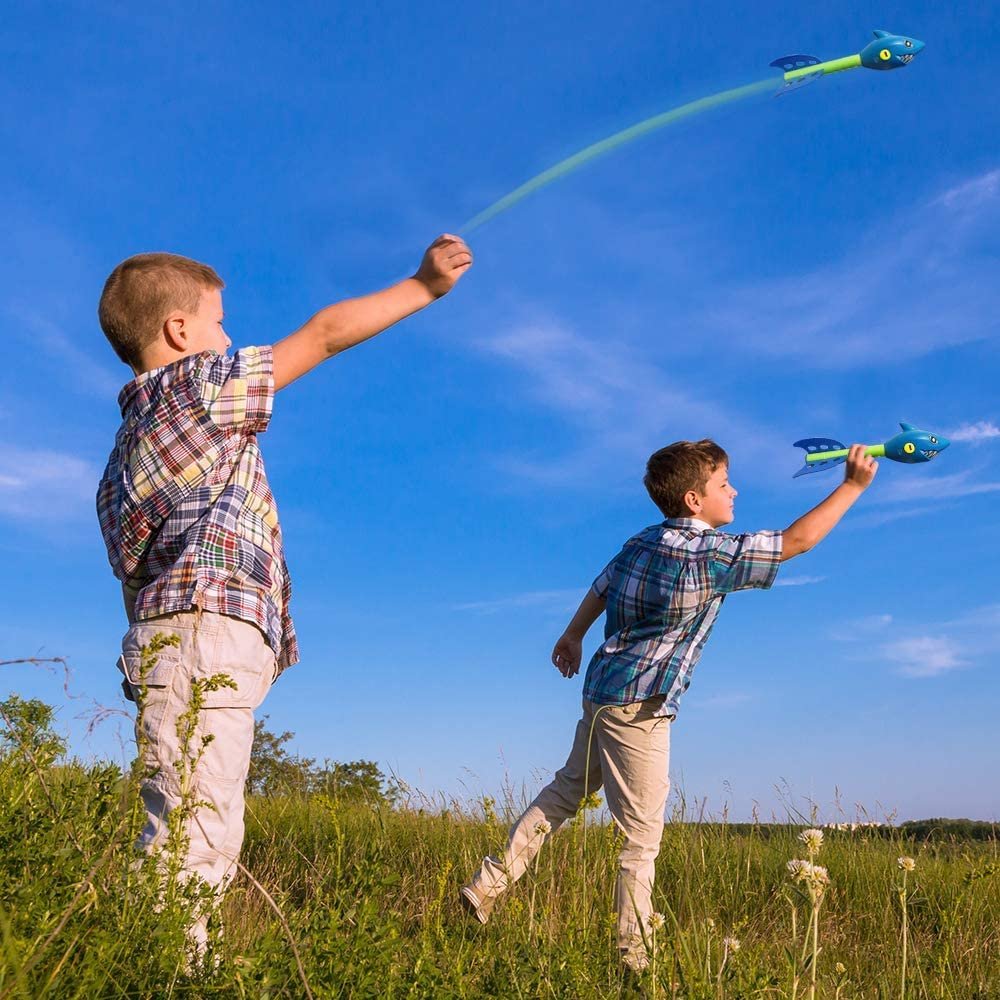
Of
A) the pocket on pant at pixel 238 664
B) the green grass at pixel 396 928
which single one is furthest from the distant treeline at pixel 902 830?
the pocket on pant at pixel 238 664

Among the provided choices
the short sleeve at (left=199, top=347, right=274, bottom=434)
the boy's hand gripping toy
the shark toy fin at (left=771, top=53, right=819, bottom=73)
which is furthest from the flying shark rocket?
the short sleeve at (left=199, top=347, right=274, bottom=434)

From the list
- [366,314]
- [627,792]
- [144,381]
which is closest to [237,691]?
[144,381]

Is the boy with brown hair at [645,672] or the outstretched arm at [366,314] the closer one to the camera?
the outstretched arm at [366,314]

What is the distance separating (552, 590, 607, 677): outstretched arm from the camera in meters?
5.59

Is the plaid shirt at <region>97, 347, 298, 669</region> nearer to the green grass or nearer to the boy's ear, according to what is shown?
the boy's ear

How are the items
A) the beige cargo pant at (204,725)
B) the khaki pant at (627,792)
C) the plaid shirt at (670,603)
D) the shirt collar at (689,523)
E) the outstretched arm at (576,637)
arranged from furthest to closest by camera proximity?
the outstretched arm at (576,637) < the shirt collar at (689,523) < the plaid shirt at (670,603) < the khaki pant at (627,792) < the beige cargo pant at (204,725)

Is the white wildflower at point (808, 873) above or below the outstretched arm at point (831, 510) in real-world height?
below

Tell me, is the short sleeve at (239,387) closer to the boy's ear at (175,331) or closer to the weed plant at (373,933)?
the boy's ear at (175,331)

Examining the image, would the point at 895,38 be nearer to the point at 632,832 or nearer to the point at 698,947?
the point at 632,832

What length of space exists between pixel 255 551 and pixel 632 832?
2.29 m

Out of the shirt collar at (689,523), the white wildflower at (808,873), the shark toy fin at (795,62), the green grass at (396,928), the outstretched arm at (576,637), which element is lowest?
the green grass at (396,928)

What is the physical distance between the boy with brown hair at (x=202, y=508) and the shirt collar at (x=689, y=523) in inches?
82.0

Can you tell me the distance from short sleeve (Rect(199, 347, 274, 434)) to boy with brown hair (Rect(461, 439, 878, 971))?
85.6 inches

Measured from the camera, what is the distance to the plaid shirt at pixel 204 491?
10.8ft
